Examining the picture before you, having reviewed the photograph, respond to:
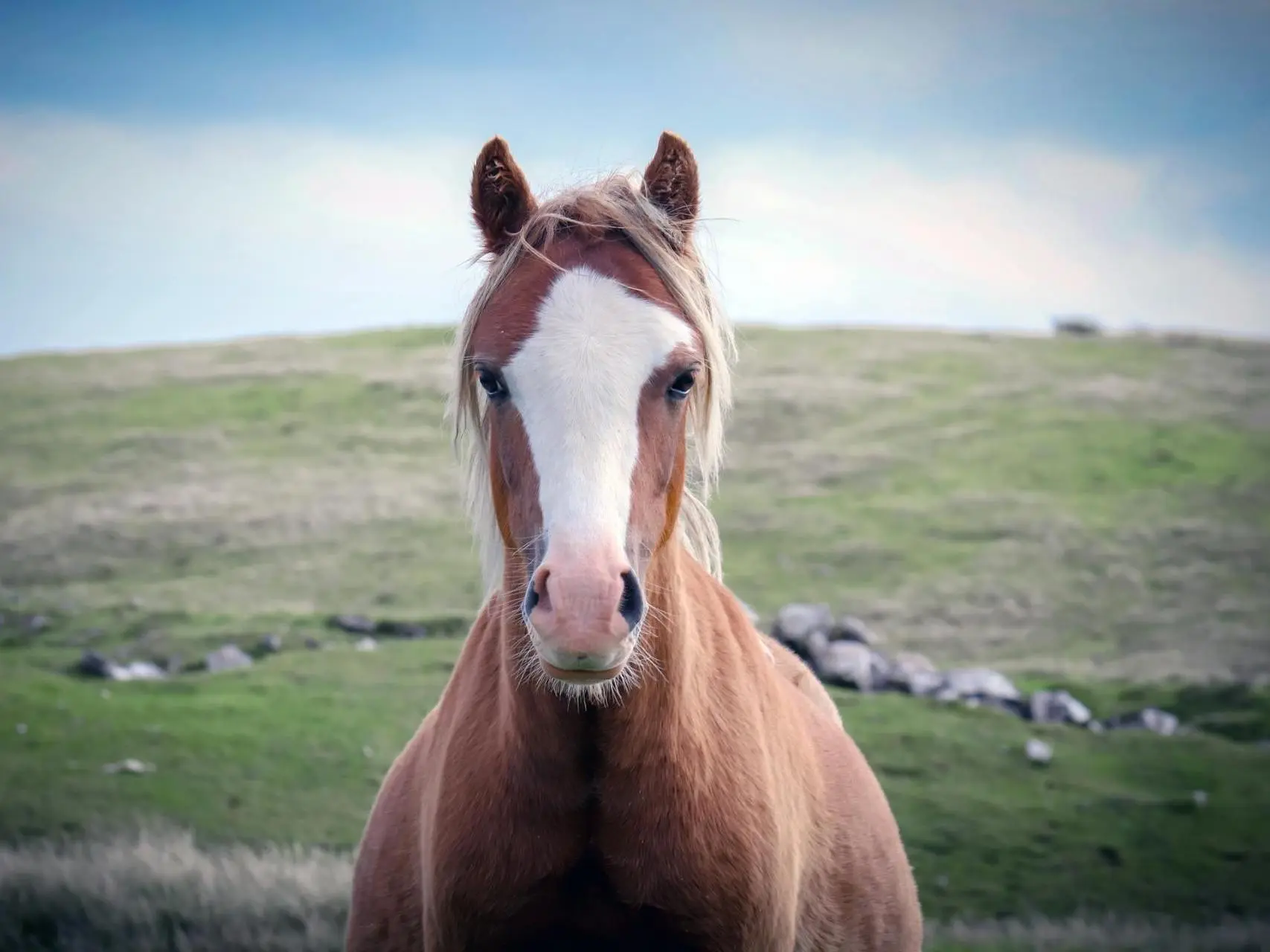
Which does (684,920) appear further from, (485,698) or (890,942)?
(890,942)

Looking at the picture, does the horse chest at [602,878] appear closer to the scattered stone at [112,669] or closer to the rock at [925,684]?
the rock at [925,684]

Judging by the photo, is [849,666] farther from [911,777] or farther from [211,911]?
[211,911]

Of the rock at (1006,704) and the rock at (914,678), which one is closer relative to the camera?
the rock at (1006,704)

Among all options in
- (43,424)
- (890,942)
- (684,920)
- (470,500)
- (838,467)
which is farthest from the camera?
(43,424)

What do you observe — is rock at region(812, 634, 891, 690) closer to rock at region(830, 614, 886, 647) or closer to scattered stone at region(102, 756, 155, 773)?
rock at region(830, 614, 886, 647)

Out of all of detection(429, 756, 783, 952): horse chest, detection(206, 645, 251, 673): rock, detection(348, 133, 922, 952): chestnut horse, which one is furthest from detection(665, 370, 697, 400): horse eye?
detection(206, 645, 251, 673): rock

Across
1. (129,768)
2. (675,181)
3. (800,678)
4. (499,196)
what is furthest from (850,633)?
(499,196)

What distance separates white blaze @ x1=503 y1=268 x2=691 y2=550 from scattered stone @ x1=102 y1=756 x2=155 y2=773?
11122 millimetres

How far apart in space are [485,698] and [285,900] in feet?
18.8

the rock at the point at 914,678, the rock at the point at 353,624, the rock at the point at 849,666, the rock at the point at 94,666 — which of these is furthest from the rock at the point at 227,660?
the rock at the point at 914,678

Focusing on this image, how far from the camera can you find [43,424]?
118 ft

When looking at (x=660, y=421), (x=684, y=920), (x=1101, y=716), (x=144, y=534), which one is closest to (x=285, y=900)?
(x=684, y=920)

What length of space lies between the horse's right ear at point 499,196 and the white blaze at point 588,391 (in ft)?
1.57

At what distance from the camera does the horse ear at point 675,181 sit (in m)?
3.93
